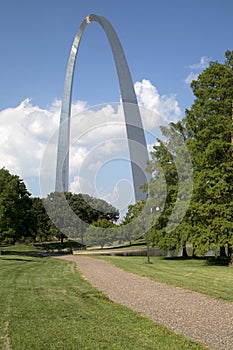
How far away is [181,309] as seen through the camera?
9.56 metres

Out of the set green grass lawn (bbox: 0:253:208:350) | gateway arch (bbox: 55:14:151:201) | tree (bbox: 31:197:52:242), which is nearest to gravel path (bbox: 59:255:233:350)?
green grass lawn (bbox: 0:253:208:350)

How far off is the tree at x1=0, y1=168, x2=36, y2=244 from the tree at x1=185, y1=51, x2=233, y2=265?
2373cm

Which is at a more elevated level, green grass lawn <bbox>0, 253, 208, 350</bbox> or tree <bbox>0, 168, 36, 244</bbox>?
tree <bbox>0, 168, 36, 244</bbox>

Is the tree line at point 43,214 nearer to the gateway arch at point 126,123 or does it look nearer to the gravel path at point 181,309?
the gateway arch at point 126,123

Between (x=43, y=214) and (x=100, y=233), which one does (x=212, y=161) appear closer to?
(x=100, y=233)

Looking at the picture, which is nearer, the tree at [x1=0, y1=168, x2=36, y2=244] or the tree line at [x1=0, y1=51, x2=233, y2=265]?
the tree line at [x1=0, y1=51, x2=233, y2=265]

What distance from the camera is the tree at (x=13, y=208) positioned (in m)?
44.2

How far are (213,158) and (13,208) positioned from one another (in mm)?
27945

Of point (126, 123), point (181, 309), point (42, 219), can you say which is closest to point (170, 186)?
point (126, 123)

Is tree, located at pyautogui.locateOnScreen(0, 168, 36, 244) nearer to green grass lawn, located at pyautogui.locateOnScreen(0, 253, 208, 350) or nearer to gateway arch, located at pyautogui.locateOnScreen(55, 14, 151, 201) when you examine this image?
gateway arch, located at pyautogui.locateOnScreen(55, 14, 151, 201)

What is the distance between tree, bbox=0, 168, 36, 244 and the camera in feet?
145

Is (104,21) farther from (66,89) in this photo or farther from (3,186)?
(3,186)

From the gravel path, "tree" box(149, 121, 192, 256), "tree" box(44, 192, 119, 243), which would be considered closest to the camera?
the gravel path

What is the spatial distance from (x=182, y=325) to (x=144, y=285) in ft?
21.5
